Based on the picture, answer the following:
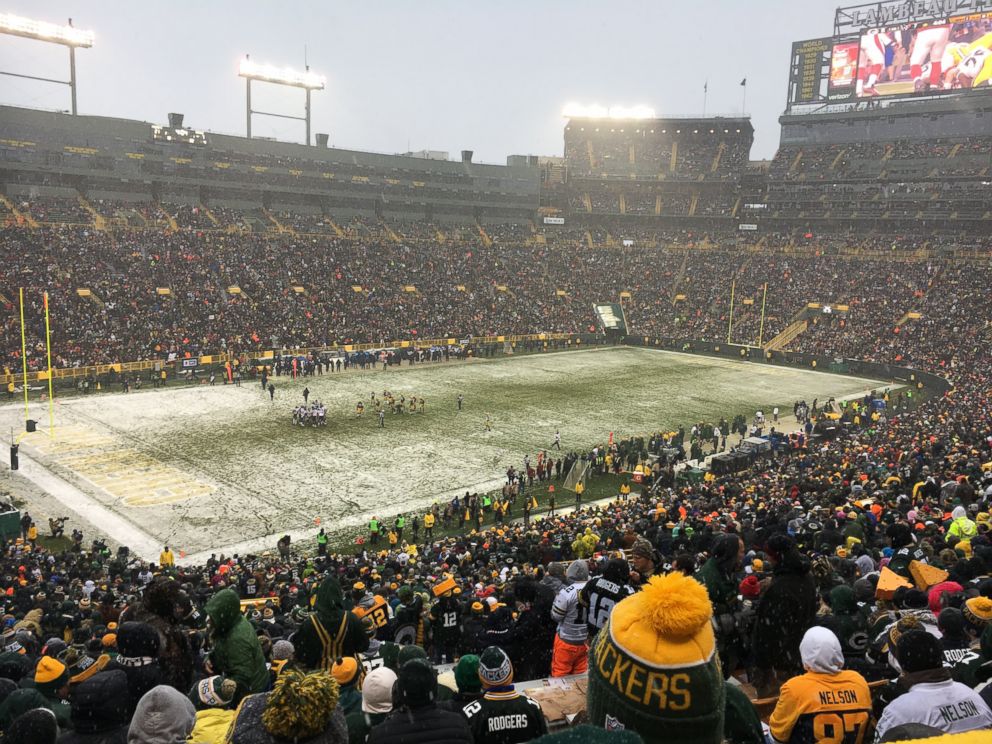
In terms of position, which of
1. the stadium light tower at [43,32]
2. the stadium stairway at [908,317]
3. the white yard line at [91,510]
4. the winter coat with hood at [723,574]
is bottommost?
the white yard line at [91,510]

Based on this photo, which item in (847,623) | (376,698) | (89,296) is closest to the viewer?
(376,698)

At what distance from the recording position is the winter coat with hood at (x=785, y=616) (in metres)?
6.14

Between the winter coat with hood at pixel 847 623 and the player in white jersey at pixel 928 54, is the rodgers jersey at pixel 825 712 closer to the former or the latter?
the winter coat with hood at pixel 847 623

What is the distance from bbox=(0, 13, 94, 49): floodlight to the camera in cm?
5600

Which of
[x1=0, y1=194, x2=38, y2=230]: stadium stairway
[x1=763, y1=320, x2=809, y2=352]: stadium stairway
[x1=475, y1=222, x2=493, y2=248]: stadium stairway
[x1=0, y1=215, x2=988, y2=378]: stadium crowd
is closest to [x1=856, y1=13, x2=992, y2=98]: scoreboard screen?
[x1=0, y1=215, x2=988, y2=378]: stadium crowd

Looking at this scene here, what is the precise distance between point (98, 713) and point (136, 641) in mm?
642

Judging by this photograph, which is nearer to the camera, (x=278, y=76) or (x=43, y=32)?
(x=43, y=32)

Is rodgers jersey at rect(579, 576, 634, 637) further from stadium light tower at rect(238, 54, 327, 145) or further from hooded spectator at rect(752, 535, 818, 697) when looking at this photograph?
stadium light tower at rect(238, 54, 327, 145)

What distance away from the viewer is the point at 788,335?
206 ft

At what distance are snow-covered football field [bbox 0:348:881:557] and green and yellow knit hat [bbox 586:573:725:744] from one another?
19926 mm

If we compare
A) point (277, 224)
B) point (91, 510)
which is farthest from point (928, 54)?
point (91, 510)

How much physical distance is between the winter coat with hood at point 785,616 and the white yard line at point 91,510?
18.7 m

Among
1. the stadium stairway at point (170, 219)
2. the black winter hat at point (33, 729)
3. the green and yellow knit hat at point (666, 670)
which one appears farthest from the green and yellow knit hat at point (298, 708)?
the stadium stairway at point (170, 219)

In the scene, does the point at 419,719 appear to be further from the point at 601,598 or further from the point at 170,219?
the point at 170,219
